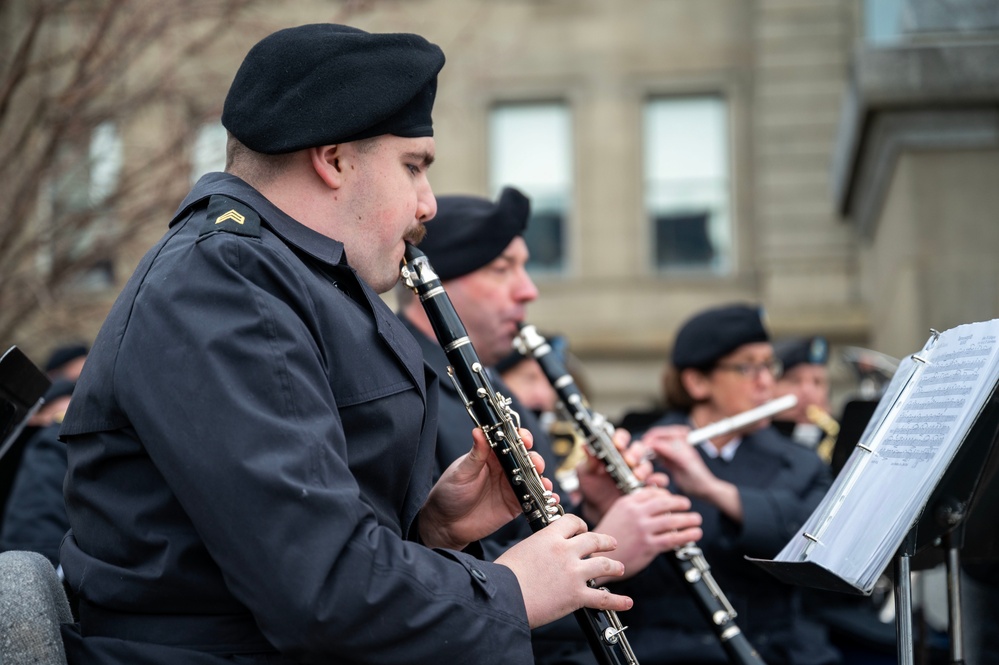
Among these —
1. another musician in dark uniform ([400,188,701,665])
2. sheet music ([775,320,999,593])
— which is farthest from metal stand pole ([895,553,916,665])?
another musician in dark uniform ([400,188,701,665])

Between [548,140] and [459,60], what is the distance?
2.70 meters

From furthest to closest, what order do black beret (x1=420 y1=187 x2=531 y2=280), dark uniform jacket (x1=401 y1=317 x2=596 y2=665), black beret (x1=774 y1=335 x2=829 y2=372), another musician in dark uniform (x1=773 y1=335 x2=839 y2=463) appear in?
black beret (x1=774 y1=335 x2=829 y2=372), another musician in dark uniform (x1=773 y1=335 x2=839 y2=463), black beret (x1=420 y1=187 x2=531 y2=280), dark uniform jacket (x1=401 y1=317 x2=596 y2=665)

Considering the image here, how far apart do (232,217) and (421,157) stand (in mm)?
439

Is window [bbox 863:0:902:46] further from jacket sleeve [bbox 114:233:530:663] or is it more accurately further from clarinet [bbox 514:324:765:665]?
jacket sleeve [bbox 114:233:530:663]

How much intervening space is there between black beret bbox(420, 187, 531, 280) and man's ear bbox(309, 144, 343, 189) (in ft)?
5.80

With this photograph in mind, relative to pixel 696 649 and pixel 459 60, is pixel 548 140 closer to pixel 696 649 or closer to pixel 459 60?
pixel 459 60

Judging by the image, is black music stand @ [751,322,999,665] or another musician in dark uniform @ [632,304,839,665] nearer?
black music stand @ [751,322,999,665]

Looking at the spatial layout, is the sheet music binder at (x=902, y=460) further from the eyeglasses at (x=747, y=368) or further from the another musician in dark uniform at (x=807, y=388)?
the another musician in dark uniform at (x=807, y=388)

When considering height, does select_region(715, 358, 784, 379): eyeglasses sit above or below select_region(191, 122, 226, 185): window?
below

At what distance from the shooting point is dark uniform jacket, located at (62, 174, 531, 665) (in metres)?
2.13

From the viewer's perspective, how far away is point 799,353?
8.42m

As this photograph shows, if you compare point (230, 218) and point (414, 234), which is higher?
point (230, 218)

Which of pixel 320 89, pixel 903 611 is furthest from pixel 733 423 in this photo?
pixel 320 89

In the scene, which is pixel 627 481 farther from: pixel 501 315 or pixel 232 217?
pixel 232 217
